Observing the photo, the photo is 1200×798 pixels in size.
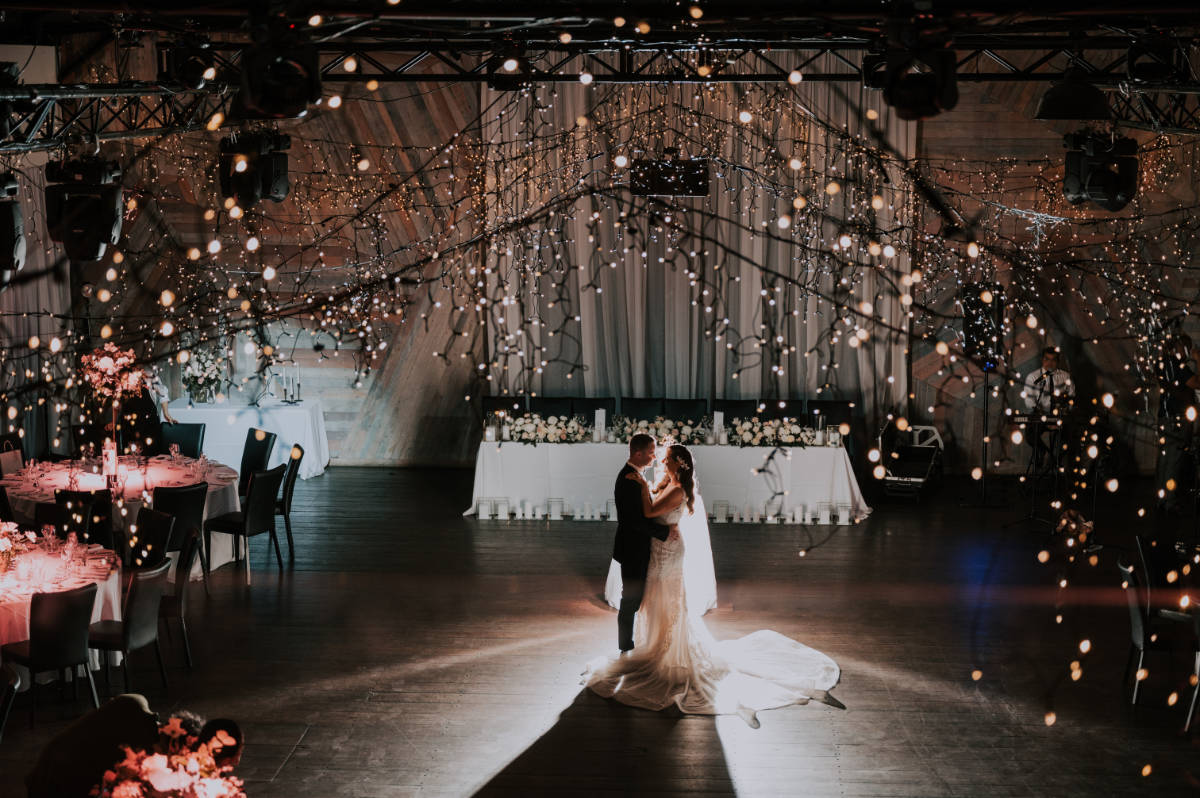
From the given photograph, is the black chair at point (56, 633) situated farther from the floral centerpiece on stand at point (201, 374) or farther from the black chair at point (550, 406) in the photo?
the black chair at point (550, 406)

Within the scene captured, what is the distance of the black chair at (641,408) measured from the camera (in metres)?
11.2

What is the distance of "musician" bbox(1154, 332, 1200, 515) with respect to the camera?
30.3 ft

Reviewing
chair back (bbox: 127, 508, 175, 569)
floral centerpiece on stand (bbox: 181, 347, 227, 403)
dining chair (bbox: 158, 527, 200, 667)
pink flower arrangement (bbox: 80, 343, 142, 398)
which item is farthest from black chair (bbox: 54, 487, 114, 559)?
floral centerpiece on stand (bbox: 181, 347, 227, 403)

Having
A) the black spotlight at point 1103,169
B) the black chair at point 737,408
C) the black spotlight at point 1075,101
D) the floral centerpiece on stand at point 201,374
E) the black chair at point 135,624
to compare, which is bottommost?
the black chair at point 135,624

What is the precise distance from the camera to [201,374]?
446 inches

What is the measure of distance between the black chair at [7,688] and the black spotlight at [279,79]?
267cm

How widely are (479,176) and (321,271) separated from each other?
197 centimetres

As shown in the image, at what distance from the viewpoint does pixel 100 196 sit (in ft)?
22.5

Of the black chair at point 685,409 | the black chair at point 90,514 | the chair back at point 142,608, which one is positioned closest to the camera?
the chair back at point 142,608

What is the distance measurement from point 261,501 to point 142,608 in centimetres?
218

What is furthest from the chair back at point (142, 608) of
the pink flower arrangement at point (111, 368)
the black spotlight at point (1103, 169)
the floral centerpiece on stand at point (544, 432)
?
the black spotlight at point (1103, 169)

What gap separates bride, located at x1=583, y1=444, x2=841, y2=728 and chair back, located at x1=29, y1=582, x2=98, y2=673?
2438 mm

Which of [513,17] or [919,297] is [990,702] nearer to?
[513,17]

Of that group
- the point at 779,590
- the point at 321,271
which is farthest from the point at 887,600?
the point at 321,271
